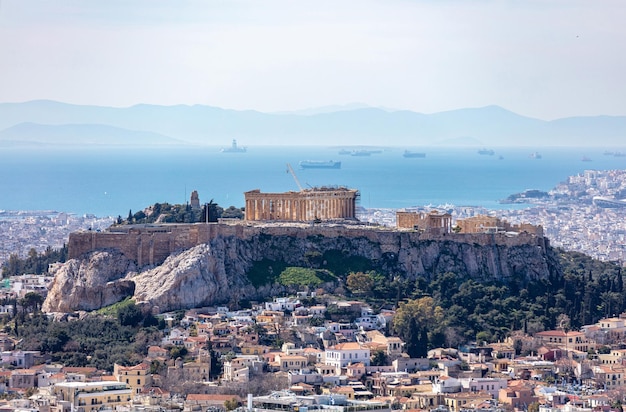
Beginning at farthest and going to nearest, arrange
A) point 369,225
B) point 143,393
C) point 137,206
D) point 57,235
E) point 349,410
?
1. point 137,206
2. point 57,235
3. point 369,225
4. point 143,393
5. point 349,410

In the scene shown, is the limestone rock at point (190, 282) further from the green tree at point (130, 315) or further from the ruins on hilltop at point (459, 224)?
the ruins on hilltop at point (459, 224)

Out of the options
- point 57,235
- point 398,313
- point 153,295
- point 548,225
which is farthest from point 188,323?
point 548,225

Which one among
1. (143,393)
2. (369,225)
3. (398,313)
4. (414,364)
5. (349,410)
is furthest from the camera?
(369,225)

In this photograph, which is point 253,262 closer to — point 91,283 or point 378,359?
point 91,283

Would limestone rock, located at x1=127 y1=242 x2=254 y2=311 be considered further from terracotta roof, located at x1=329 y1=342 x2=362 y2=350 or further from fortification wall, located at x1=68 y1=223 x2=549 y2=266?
terracotta roof, located at x1=329 y1=342 x2=362 y2=350

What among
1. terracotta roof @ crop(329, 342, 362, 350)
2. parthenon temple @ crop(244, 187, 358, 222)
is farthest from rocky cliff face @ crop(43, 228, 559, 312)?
terracotta roof @ crop(329, 342, 362, 350)

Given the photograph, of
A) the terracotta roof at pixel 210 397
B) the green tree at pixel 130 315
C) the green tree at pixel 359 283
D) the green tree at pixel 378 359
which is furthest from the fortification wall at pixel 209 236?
the terracotta roof at pixel 210 397

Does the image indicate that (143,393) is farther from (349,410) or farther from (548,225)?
(548,225)
